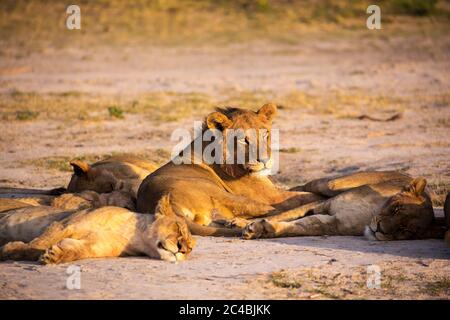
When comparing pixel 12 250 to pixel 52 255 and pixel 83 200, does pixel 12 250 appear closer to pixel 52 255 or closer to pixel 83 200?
pixel 52 255

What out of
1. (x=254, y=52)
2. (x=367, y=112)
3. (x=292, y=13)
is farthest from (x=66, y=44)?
(x=367, y=112)

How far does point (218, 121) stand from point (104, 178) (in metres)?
1.31

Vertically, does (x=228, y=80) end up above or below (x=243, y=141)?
above

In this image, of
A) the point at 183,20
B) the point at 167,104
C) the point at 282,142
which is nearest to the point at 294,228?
the point at 282,142

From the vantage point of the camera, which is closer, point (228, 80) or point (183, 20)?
point (228, 80)

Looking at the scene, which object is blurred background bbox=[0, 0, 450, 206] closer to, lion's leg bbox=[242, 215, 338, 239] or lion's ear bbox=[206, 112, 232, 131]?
lion's leg bbox=[242, 215, 338, 239]

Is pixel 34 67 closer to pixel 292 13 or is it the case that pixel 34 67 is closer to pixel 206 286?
pixel 292 13

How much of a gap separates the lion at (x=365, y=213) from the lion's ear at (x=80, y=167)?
6.66 feet

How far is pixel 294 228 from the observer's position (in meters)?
8.41

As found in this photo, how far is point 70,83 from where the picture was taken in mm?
20375

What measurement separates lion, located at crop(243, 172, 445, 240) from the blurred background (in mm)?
1266

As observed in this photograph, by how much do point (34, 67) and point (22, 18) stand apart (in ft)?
18.3

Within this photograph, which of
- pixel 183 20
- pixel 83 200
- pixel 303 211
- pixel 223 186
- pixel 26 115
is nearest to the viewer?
pixel 303 211

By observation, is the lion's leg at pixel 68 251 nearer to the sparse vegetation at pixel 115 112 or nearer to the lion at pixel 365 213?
the lion at pixel 365 213
